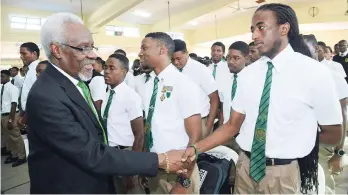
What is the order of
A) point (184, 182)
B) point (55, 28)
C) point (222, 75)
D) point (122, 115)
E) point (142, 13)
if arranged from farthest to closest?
point (142, 13) < point (222, 75) < point (122, 115) < point (184, 182) < point (55, 28)

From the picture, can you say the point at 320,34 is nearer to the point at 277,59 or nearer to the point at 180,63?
the point at 180,63

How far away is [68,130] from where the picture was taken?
4.11 feet

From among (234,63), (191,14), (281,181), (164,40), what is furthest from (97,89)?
(191,14)

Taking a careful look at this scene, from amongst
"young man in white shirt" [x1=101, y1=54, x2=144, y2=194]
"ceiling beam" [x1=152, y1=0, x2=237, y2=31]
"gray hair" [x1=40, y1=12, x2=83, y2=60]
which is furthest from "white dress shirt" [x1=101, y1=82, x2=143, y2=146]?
"ceiling beam" [x1=152, y1=0, x2=237, y2=31]

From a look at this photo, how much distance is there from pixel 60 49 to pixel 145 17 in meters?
11.4

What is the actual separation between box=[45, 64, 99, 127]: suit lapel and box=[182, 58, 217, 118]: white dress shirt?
2.09 metres

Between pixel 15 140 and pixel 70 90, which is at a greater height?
pixel 70 90

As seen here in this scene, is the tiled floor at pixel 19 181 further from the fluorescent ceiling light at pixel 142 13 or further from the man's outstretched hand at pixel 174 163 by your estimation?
the fluorescent ceiling light at pixel 142 13

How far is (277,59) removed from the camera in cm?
155

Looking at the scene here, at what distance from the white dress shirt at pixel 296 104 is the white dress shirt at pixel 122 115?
127cm

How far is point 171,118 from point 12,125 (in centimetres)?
463

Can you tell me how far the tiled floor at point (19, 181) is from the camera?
11.0 ft

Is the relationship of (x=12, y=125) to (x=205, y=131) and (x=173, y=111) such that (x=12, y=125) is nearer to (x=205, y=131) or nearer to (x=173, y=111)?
(x=205, y=131)

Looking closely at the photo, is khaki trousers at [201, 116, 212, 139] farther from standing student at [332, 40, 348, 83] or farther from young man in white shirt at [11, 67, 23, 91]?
young man in white shirt at [11, 67, 23, 91]
